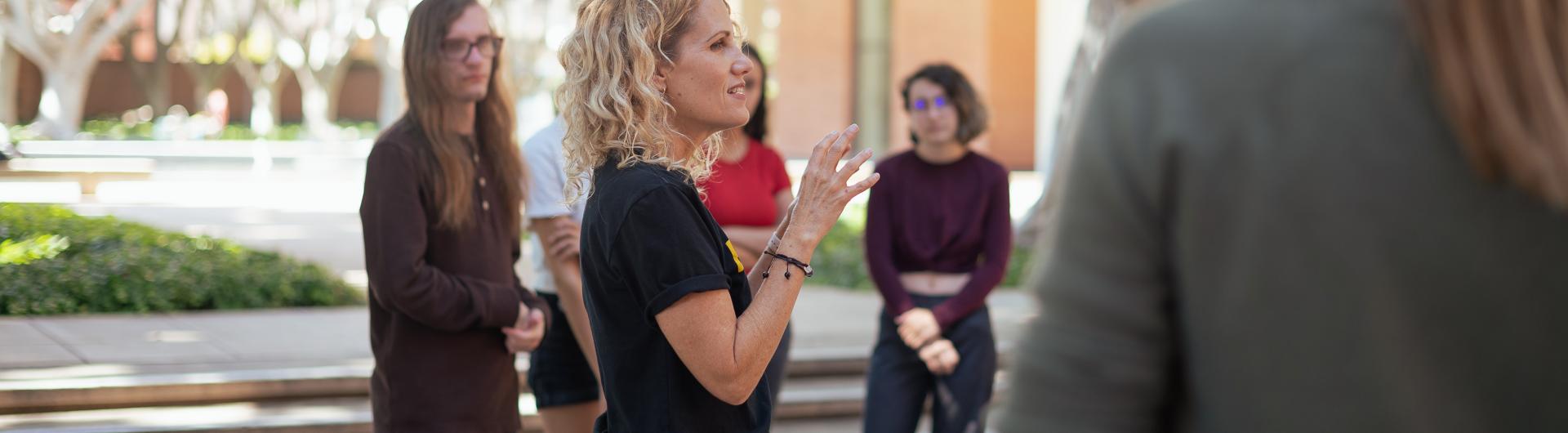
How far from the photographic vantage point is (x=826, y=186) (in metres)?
2.51

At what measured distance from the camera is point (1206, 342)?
1.28 meters

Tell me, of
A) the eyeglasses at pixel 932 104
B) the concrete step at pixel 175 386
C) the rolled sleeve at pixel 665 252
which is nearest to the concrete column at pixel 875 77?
the concrete step at pixel 175 386

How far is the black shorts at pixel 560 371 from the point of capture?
14.9 ft

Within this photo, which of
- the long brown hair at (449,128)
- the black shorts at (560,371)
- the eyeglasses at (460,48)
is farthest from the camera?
the black shorts at (560,371)

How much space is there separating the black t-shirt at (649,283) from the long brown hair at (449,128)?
54.2 inches

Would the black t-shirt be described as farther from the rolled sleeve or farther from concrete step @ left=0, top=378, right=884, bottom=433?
concrete step @ left=0, top=378, right=884, bottom=433

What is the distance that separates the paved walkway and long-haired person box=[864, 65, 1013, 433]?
3.33m

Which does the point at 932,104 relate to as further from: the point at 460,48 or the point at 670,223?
the point at 670,223

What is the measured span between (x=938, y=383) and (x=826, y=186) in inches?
120

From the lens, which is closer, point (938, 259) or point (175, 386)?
point (938, 259)

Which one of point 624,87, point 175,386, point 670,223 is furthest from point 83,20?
point 670,223

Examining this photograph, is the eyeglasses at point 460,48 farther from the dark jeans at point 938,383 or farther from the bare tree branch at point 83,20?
the bare tree branch at point 83,20

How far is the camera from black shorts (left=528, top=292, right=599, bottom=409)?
4527mm

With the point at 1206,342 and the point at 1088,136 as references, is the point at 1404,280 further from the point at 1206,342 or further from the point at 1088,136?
the point at 1088,136
